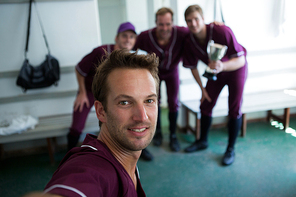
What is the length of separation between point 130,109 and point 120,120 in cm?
6

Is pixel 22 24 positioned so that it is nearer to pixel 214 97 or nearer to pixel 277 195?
pixel 214 97

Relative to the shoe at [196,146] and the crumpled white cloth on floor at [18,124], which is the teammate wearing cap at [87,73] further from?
the shoe at [196,146]

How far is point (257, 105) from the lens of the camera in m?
2.72

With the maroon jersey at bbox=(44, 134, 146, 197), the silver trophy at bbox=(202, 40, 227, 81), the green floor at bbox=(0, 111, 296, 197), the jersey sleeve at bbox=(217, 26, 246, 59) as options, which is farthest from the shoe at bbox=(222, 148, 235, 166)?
the maroon jersey at bbox=(44, 134, 146, 197)

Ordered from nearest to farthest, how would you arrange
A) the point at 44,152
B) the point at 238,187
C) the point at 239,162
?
the point at 238,187 → the point at 239,162 → the point at 44,152

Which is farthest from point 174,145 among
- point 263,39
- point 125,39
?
point 263,39

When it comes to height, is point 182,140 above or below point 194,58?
below

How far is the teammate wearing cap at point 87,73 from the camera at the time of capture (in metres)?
2.32

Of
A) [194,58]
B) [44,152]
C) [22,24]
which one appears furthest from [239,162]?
[22,24]

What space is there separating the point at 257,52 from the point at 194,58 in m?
0.71

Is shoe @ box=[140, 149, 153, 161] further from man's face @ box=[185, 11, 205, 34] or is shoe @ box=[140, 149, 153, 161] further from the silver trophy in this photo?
man's face @ box=[185, 11, 205, 34]

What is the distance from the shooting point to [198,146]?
271cm

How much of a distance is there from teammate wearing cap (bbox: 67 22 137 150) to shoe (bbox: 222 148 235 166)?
152 centimetres

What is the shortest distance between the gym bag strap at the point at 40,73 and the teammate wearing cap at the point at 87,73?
0.30 metres
